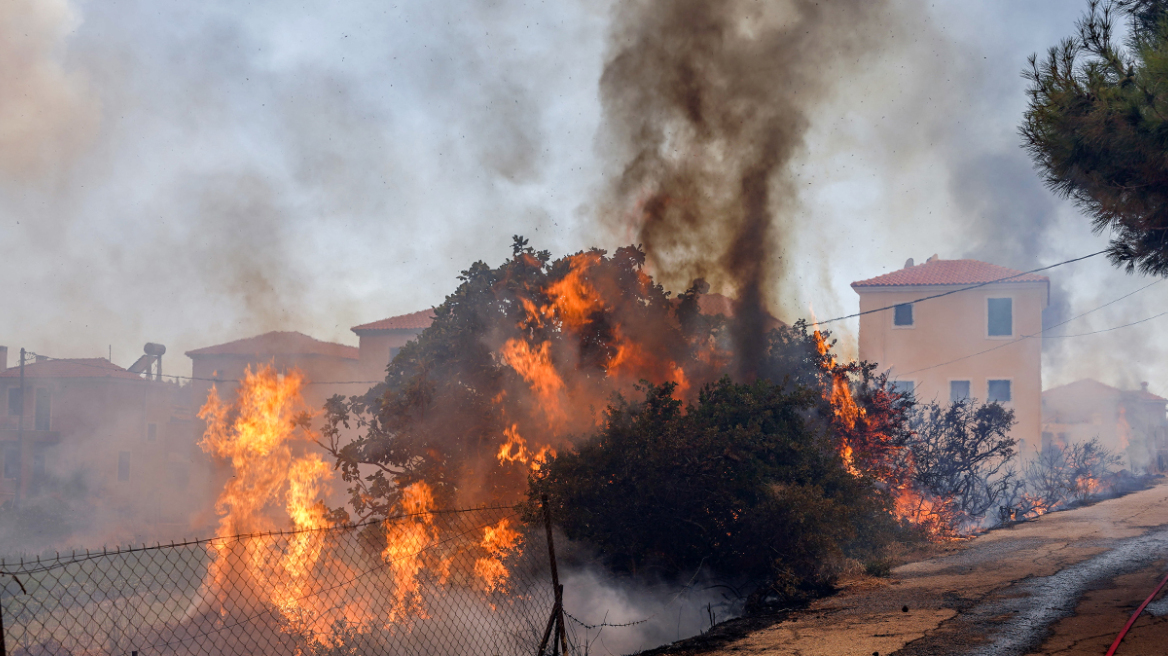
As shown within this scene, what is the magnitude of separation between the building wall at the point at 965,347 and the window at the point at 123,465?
116 ft

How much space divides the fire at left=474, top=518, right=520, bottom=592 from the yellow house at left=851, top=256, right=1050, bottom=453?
23.7m

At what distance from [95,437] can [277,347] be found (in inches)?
430

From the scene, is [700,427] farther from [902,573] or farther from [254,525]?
[254,525]

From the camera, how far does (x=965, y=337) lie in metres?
32.0

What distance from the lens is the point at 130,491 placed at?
3625cm

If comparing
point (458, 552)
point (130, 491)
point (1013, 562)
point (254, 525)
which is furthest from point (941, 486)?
point (130, 491)

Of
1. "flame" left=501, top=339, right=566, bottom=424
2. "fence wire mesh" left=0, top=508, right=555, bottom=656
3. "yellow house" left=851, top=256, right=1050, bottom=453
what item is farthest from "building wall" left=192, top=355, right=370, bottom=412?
"flame" left=501, top=339, right=566, bottom=424

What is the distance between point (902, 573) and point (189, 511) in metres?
32.5

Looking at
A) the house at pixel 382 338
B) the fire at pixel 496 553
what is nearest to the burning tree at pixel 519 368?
the fire at pixel 496 553

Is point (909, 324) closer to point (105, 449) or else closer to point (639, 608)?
point (639, 608)

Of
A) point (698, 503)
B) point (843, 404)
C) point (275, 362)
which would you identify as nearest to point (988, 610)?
point (698, 503)

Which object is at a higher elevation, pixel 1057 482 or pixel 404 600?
pixel 1057 482

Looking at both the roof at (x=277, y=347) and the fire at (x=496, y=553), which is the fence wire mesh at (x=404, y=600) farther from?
the roof at (x=277, y=347)

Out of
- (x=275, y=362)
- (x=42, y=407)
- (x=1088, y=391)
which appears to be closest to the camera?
(x=42, y=407)
